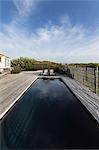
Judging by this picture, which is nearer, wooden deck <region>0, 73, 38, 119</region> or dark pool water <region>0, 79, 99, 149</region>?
dark pool water <region>0, 79, 99, 149</region>

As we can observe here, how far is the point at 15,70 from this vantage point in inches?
928

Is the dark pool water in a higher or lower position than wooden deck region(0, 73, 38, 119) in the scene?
lower

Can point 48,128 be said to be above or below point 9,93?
below

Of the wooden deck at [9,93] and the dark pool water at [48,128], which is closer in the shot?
the dark pool water at [48,128]

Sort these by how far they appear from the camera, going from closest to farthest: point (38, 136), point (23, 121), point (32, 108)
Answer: point (38, 136) → point (23, 121) → point (32, 108)

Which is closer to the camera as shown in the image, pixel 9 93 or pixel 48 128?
pixel 48 128

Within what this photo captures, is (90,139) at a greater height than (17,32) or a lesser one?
lesser

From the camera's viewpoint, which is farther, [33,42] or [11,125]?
[33,42]

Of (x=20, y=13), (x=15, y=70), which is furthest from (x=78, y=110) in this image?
(x=15, y=70)

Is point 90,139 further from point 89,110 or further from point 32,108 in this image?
point 32,108

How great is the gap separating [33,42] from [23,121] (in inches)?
830

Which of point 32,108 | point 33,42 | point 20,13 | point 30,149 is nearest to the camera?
point 30,149

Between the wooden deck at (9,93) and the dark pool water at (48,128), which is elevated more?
the wooden deck at (9,93)

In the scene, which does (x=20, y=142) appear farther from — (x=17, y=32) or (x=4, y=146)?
(x=17, y=32)
